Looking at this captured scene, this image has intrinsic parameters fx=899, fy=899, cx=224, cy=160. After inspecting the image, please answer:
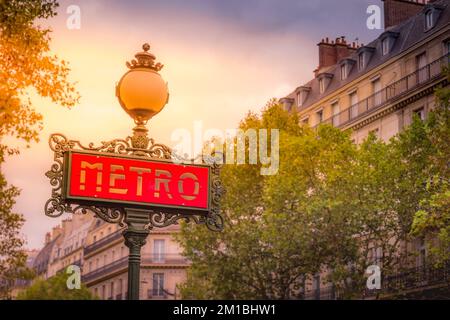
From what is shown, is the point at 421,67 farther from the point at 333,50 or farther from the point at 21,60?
the point at 21,60

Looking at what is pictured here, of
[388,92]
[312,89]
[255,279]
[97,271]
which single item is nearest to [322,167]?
[255,279]

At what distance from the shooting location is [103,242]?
84.2 metres

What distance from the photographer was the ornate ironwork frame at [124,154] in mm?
6520

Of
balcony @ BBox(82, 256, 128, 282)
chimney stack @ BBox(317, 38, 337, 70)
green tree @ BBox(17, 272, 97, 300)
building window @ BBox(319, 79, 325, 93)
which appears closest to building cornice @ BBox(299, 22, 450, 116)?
building window @ BBox(319, 79, 325, 93)

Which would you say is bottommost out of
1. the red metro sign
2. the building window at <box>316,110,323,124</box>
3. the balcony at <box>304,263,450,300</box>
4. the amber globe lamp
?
the red metro sign

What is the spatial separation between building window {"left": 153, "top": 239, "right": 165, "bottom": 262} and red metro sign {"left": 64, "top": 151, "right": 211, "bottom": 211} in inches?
2831

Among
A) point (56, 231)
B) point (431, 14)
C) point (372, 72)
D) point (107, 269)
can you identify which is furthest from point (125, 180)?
point (56, 231)

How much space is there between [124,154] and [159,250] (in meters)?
72.1

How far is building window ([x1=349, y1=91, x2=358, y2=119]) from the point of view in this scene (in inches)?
1920

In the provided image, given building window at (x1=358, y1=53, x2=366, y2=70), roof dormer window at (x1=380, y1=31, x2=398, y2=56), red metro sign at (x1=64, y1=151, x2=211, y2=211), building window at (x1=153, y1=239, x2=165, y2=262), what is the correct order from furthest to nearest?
building window at (x1=153, y1=239, x2=165, y2=262), building window at (x1=358, y1=53, x2=366, y2=70), roof dormer window at (x1=380, y1=31, x2=398, y2=56), red metro sign at (x1=64, y1=151, x2=211, y2=211)

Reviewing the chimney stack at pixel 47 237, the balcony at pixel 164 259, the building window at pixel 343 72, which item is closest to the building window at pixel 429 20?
the building window at pixel 343 72

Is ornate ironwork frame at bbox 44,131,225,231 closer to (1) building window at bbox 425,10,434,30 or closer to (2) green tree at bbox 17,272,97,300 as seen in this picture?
(1) building window at bbox 425,10,434,30

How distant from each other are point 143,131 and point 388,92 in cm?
3994

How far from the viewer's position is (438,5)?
4344 cm
